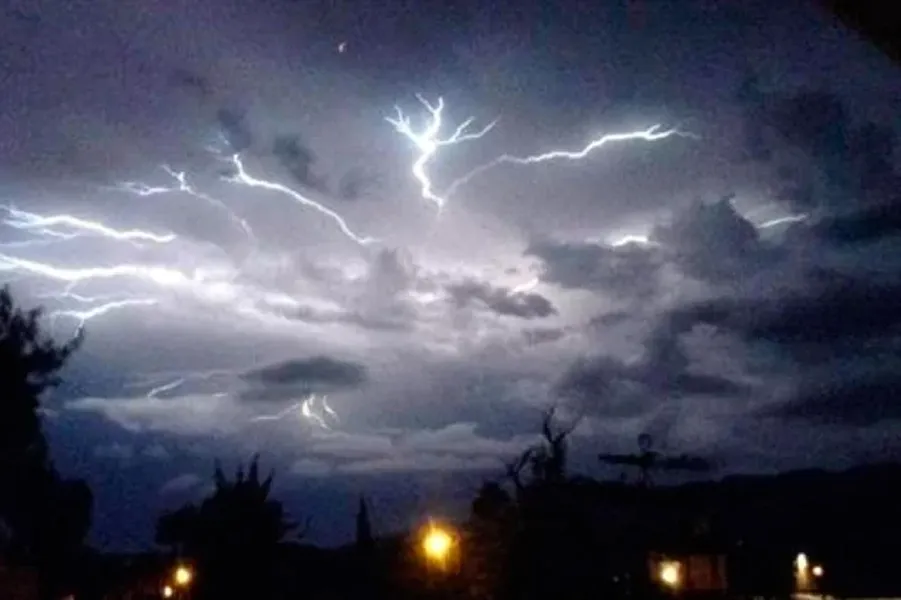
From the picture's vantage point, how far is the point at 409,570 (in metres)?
23.1

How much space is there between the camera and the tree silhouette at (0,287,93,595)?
2763 centimetres

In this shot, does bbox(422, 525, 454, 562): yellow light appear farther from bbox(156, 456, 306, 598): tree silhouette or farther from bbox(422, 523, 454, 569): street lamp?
bbox(156, 456, 306, 598): tree silhouette

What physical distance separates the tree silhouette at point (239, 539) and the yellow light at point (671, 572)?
24.9ft

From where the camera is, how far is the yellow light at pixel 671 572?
2366cm

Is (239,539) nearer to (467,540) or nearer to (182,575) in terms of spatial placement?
(467,540)

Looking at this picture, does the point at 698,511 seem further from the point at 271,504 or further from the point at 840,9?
the point at 840,9

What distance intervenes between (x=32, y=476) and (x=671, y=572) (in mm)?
16209

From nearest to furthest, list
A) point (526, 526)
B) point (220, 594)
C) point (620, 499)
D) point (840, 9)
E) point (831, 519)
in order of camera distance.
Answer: point (840, 9) < point (526, 526) < point (220, 594) < point (620, 499) < point (831, 519)

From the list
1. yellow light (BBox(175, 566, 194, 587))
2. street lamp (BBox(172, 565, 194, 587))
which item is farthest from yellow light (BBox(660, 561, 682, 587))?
yellow light (BBox(175, 566, 194, 587))

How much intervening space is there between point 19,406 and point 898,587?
23387 mm

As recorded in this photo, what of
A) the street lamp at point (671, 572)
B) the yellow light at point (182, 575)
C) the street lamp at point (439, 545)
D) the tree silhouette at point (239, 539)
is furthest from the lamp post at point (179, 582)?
the street lamp at point (439, 545)

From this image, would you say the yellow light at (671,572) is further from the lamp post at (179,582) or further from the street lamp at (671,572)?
the lamp post at (179,582)

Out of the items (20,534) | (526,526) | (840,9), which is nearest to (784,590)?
(526,526)

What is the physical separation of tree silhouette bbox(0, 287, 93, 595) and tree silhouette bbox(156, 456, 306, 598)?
5035 millimetres
